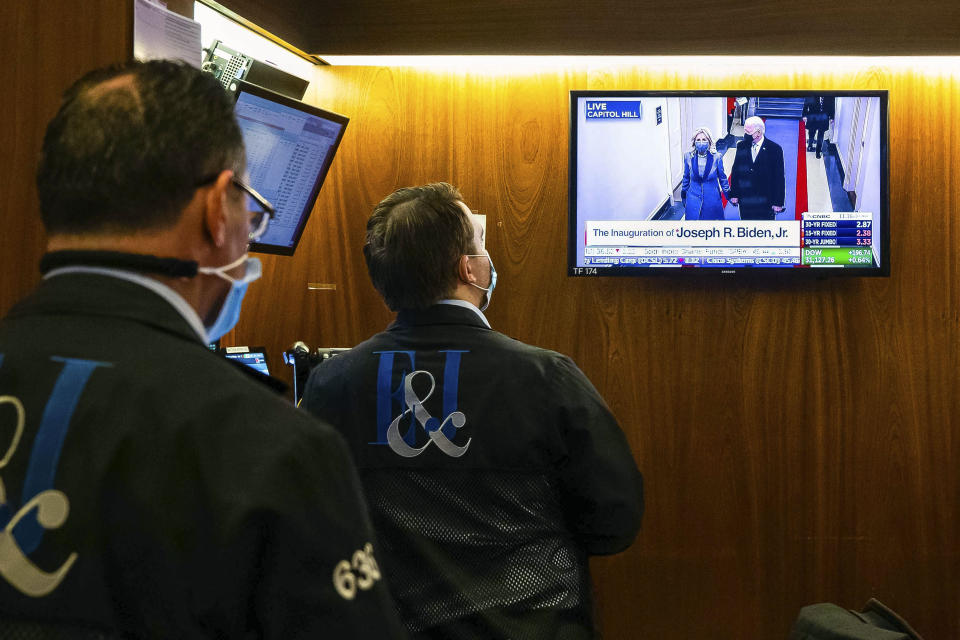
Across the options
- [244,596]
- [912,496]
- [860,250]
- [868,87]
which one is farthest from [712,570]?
[244,596]

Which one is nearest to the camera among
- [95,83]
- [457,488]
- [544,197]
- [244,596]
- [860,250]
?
[244,596]

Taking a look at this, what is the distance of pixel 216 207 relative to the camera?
837mm

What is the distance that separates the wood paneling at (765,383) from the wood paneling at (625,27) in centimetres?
16

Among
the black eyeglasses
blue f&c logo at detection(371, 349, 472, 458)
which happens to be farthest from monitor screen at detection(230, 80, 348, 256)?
the black eyeglasses

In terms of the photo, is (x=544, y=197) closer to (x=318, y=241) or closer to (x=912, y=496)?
(x=318, y=241)

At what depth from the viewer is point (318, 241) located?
3320 millimetres

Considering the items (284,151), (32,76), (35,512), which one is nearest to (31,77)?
(32,76)

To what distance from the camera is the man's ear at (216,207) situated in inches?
32.8

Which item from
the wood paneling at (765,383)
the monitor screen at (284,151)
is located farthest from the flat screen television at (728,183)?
the monitor screen at (284,151)

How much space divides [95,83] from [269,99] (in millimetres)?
1676

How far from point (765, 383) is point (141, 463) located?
9.56 feet

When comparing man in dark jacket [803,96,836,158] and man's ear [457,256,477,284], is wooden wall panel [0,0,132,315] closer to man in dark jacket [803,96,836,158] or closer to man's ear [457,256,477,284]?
man's ear [457,256,477,284]

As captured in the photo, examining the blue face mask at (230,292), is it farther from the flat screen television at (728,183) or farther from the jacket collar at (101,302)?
the flat screen television at (728,183)

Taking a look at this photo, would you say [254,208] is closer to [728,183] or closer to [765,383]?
[728,183]
